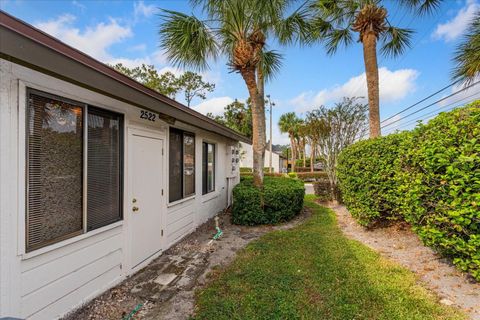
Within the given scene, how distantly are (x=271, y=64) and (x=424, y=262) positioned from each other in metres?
7.28

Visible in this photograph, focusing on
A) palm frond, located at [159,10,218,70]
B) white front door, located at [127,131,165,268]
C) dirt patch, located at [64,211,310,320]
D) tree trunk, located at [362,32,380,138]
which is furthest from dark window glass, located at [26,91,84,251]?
tree trunk, located at [362,32,380,138]

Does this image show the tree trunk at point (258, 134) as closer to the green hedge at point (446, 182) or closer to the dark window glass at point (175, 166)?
the dark window glass at point (175, 166)

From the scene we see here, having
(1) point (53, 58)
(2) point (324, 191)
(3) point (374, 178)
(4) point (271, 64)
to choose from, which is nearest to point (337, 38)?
(4) point (271, 64)

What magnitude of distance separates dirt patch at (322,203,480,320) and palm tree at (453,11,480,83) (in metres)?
4.56

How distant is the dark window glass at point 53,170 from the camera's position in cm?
219

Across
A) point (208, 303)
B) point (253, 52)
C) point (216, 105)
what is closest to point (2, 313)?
point (208, 303)

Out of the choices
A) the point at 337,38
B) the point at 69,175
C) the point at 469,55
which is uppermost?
the point at 337,38

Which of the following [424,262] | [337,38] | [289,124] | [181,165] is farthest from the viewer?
[289,124]

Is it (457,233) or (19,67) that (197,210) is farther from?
(457,233)

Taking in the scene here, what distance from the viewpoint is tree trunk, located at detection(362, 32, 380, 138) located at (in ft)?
22.5

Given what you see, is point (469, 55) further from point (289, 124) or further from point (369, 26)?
point (289, 124)

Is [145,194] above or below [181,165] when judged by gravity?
below

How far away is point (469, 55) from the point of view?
6.01 metres

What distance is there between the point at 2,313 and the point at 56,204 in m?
0.97
